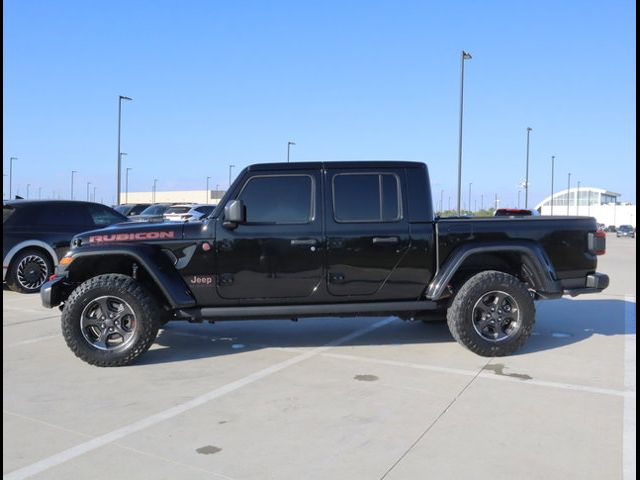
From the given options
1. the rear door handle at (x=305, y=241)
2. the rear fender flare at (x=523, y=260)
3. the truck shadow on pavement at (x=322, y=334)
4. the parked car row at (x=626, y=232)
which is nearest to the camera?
the rear door handle at (x=305, y=241)

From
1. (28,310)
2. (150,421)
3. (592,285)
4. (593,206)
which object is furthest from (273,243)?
(593,206)

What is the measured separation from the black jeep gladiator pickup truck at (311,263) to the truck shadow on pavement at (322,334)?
55 centimetres

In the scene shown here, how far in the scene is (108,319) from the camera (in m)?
5.43

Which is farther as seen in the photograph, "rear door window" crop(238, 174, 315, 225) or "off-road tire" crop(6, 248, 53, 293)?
"off-road tire" crop(6, 248, 53, 293)

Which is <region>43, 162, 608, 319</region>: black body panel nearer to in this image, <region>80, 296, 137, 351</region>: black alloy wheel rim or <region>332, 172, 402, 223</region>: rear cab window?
<region>332, 172, 402, 223</region>: rear cab window

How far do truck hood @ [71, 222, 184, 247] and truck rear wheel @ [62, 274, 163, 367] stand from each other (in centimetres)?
36

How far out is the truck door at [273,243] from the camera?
5.51 m

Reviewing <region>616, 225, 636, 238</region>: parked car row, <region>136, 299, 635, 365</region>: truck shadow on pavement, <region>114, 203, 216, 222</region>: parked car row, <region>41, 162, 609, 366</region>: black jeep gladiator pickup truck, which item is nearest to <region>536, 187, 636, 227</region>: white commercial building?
<region>616, 225, 636, 238</region>: parked car row

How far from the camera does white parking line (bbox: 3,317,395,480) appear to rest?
328cm

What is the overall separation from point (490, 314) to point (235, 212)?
9.08 ft

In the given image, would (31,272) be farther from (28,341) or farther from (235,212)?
(235,212)

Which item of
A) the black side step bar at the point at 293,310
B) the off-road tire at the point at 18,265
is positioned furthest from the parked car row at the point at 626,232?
the black side step bar at the point at 293,310

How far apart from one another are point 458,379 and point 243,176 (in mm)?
2775

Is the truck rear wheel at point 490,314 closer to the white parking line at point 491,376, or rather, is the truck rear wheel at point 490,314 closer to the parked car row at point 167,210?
the white parking line at point 491,376
